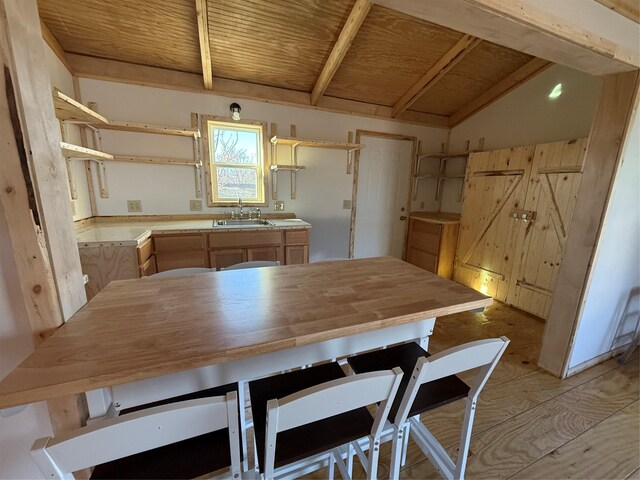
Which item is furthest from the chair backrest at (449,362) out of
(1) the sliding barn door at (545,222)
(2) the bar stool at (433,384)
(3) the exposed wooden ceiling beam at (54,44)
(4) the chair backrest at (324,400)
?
(3) the exposed wooden ceiling beam at (54,44)

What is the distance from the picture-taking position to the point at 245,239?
110 inches

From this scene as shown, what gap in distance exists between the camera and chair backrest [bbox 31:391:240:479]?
0.52m

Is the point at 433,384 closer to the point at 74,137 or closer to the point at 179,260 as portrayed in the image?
the point at 179,260

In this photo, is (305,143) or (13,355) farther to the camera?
(305,143)

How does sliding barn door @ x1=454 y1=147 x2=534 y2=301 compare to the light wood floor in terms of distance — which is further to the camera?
sliding barn door @ x1=454 y1=147 x2=534 y2=301

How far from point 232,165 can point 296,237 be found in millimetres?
1241

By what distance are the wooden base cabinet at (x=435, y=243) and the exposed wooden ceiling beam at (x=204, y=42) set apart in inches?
130

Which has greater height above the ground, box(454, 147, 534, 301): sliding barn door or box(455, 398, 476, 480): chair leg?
box(454, 147, 534, 301): sliding barn door

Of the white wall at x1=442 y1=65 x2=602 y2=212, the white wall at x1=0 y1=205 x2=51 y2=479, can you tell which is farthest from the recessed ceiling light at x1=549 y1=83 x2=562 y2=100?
the white wall at x1=0 y1=205 x2=51 y2=479

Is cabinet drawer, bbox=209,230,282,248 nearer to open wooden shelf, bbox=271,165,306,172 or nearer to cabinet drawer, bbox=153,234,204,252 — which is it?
cabinet drawer, bbox=153,234,204,252

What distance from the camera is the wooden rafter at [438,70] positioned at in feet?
8.63

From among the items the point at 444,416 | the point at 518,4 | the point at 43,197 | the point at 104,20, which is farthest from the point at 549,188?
the point at 104,20

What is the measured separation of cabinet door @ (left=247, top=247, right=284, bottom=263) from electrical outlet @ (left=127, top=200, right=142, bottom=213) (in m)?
1.35

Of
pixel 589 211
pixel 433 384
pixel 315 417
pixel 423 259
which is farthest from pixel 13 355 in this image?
pixel 423 259
